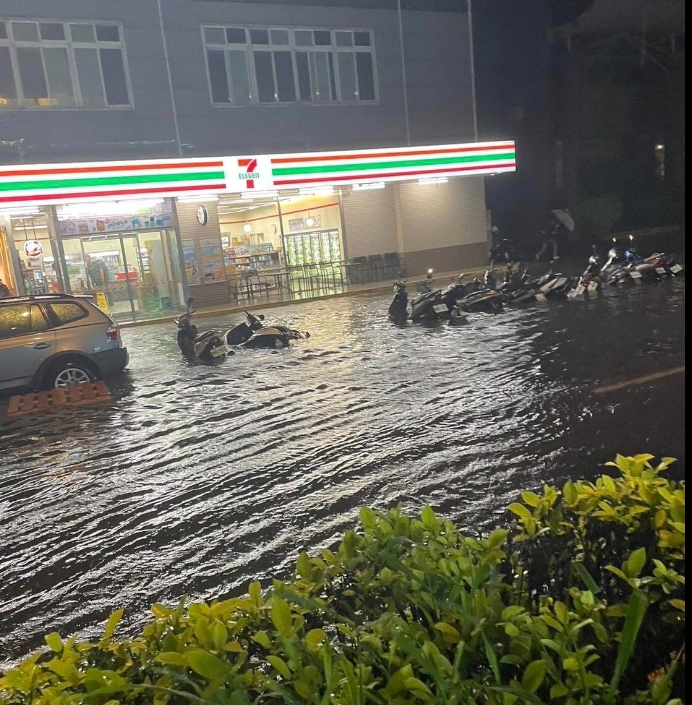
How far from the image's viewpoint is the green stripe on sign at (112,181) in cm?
1753

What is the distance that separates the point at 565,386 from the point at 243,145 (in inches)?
689

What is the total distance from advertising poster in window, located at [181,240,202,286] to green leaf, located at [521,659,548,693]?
20.5 metres

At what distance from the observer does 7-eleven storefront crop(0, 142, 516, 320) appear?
754 inches

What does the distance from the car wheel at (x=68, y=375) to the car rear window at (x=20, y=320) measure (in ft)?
2.24

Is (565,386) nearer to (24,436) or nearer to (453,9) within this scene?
(24,436)

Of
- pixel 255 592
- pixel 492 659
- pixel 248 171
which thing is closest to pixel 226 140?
pixel 248 171

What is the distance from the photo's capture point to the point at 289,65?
77.9ft

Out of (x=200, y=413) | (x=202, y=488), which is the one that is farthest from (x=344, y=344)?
(x=202, y=488)

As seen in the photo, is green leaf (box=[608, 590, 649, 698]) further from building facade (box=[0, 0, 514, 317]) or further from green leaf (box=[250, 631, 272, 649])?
building facade (box=[0, 0, 514, 317])

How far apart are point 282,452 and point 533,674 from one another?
5403mm

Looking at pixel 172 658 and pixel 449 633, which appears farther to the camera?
pixel 449 633

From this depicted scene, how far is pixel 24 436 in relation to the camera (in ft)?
28.1

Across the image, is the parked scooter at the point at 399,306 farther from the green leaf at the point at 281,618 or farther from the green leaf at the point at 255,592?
the green leaf at the point at 281,618

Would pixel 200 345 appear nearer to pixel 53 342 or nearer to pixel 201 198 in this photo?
pixel 53 342
